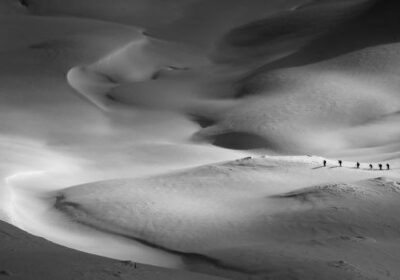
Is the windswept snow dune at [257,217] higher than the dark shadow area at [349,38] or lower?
lower

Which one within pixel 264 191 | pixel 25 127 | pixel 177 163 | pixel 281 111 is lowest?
pixel 264 191

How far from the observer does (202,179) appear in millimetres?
9562

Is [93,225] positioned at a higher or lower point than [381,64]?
lower

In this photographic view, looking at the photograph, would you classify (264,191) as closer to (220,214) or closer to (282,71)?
(220,214)

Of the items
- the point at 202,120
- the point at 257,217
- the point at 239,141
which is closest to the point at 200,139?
the point at 239,141

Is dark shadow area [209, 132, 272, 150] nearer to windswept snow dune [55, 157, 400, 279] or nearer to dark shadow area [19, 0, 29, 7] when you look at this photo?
windswept snow dune [55, 157, 400, 279]

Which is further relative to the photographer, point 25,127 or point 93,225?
point 25,127

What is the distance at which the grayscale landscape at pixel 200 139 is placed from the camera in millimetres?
6309

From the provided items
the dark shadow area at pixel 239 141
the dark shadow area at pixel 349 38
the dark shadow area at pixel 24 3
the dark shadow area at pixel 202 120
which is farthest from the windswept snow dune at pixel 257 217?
the dark shadow area at pixel 24 3

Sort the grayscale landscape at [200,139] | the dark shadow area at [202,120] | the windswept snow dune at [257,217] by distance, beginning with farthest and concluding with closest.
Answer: the dark shadow area at [202,120]
the grayscale landscape at [200,139]
the windswept snow dune at [257,217]

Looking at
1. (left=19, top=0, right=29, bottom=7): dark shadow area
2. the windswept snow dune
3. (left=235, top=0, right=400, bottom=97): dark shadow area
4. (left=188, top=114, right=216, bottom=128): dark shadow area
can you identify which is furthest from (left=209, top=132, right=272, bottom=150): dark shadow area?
(left=19, top=0, right=29, bottom=7): dark shadow area

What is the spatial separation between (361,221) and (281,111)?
33.6ft

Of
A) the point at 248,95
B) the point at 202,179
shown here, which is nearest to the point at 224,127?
the point at 248,95

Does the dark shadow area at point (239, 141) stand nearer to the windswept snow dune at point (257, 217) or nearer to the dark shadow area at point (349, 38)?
the dark shadow area at point (349, 38)
